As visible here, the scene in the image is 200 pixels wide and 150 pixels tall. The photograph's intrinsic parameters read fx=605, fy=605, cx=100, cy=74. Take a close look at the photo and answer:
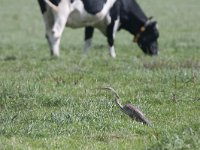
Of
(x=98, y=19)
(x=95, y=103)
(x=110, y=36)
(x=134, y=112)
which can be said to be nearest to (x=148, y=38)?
(x=110, y=36)

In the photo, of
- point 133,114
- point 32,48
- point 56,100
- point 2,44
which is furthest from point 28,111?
point 2,44

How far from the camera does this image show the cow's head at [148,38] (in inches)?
739

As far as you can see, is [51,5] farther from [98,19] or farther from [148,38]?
[148,38]

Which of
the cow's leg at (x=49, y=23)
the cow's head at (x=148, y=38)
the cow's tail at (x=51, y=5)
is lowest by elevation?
the cow's head at (x=148, y=38)

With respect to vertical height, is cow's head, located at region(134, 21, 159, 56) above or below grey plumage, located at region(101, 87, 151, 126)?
below

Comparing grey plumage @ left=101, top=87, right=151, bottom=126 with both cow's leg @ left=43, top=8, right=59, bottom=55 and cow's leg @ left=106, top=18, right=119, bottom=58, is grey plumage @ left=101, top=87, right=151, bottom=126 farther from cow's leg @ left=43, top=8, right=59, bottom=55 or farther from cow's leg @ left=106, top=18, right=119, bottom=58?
cow's leg @ left=106, top=18, right=119, bottom=58

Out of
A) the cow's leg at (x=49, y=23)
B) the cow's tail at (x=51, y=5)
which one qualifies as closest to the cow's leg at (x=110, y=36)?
the cow's leg at (x=49, y=23)

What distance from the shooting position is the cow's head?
18769mm

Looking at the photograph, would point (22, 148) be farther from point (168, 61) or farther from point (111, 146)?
point (168, 61)

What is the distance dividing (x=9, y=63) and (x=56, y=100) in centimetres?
538

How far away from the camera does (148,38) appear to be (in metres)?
19.0

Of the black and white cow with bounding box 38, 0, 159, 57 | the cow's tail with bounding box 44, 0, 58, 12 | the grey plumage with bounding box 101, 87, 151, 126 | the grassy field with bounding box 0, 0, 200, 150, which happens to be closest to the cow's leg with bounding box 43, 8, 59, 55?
the black and white cow with bounding box 38, 0, 159, 57

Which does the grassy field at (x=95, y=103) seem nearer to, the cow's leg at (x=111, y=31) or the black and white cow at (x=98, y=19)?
the black and white cow at (x=98, y=19)

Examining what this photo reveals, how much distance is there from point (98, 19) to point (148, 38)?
2819 millimetres
